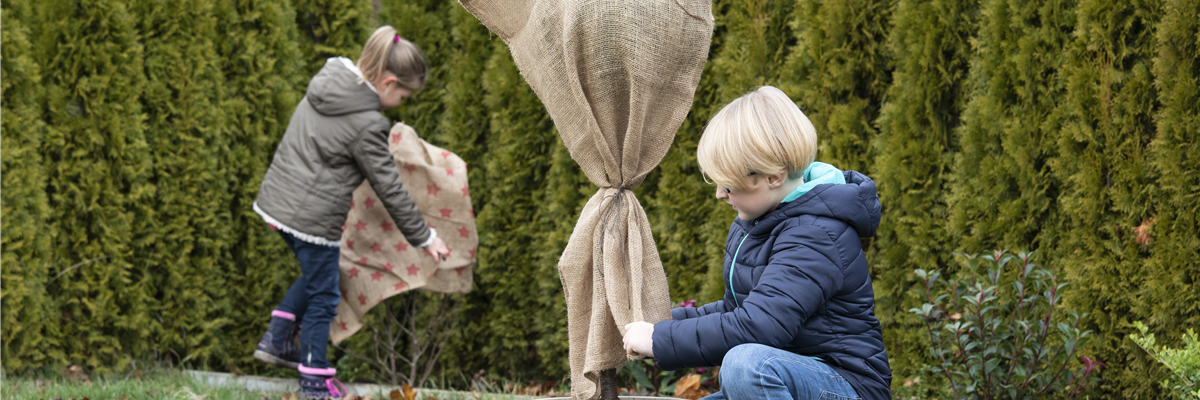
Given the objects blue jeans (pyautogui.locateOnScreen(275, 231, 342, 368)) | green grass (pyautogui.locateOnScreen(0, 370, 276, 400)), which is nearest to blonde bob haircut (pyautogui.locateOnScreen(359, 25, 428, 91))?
blue jeans (pyautogui.locateOnScreen(275, 231, 342, 368))

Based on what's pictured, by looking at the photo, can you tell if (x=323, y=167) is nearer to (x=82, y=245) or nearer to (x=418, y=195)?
(x=418, y=195)

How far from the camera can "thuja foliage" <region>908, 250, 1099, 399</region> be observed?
3125 millimetres

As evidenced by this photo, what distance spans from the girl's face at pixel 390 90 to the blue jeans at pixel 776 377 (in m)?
2.62

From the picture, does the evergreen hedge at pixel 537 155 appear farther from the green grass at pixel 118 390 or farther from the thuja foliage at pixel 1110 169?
the green grass at pixel 118 390

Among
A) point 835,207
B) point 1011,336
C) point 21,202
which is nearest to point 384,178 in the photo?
point 21,202

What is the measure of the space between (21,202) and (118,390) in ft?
3.64

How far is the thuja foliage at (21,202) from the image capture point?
177 inches

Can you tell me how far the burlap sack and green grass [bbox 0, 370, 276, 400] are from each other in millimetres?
703

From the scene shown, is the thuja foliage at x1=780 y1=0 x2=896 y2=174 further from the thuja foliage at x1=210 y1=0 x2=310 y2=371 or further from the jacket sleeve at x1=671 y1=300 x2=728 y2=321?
the thuja foliage at x1=210 y1=0 x2=310 y2=371

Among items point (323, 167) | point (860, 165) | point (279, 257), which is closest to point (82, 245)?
point (279, 257)

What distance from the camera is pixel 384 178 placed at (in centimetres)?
420

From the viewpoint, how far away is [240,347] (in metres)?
5.30

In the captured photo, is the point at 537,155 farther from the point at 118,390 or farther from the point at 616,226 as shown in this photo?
the point at 616,226

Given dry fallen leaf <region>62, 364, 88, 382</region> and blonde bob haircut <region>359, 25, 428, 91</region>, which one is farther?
dry fallen leaf <region>62, 364, 88, 382</region>
